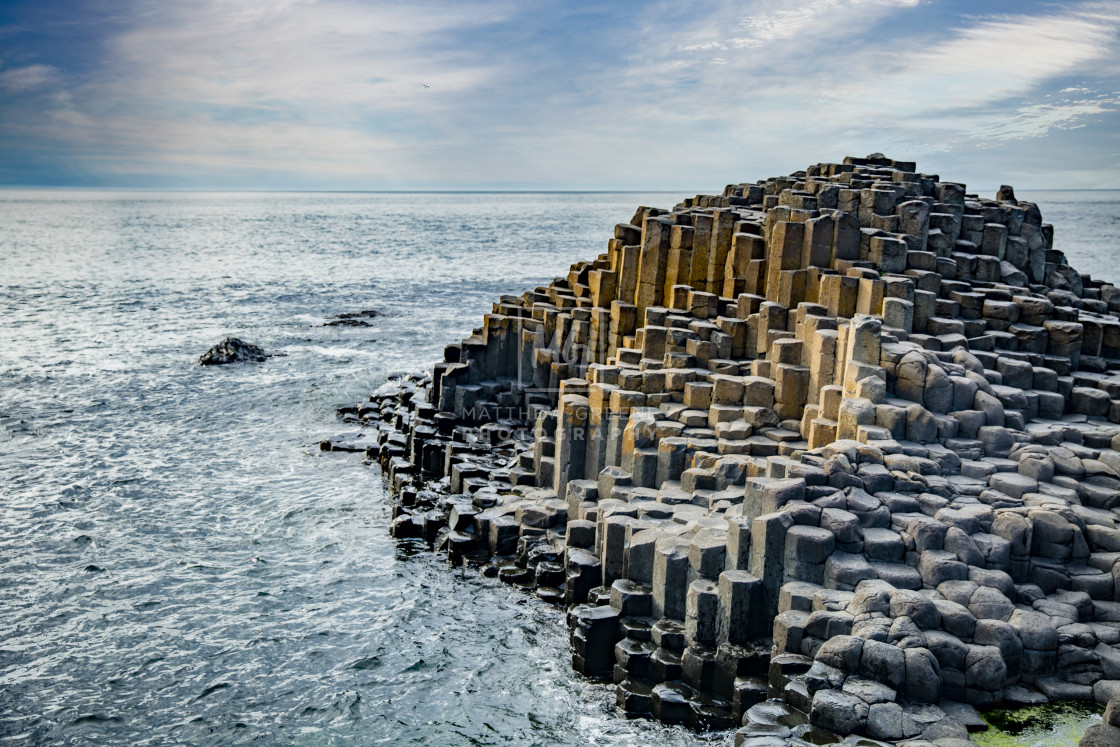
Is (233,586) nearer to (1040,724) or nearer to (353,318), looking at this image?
(1040,724)

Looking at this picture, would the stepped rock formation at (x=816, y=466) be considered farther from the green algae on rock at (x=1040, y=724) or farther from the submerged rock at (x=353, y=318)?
the submerged rock at (x=353, y=318)

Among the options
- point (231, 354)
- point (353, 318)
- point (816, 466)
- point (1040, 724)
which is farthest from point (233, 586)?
point (353, 318)

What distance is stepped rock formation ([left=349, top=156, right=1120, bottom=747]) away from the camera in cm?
1037

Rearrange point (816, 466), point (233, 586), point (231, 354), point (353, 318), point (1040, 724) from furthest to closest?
point (353, 318)
point (231, 354)
point (233, 586)
point (816, 466)
point (1040, 724)

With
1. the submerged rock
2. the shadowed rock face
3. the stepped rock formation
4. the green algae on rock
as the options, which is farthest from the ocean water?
the submerged rock

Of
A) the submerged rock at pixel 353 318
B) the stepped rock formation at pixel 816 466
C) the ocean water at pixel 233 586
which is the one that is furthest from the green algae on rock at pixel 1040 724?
the submerged rock at pixel 353 318

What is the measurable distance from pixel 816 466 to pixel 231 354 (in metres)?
27.1

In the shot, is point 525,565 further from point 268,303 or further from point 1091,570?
point 268,303

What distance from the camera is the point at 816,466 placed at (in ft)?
39.8

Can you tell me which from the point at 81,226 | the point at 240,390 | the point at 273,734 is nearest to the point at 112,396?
the point at 240,390

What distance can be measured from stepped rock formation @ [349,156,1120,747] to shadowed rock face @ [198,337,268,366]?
14.3m

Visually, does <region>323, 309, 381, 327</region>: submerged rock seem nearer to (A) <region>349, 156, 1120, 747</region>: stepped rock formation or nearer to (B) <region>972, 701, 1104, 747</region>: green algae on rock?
(A) <region>349, 156, 1120, 747</region>: stepped rock formation

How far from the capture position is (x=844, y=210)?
57.5 ft

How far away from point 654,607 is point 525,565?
10.8 feet
